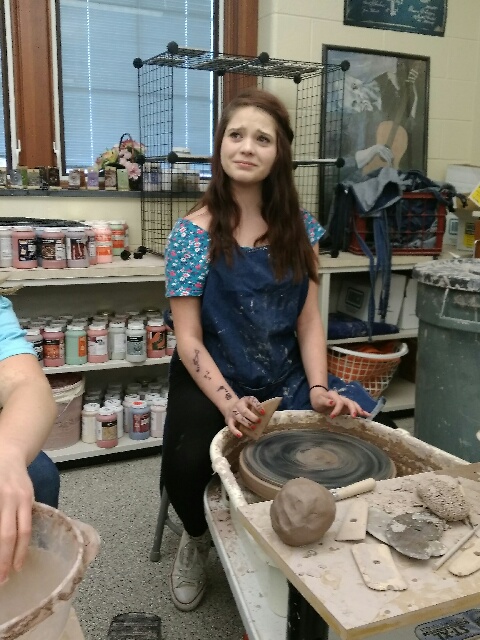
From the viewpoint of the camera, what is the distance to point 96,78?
267 cm

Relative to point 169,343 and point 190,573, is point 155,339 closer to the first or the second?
point 169,343

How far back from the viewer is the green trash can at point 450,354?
1955mm

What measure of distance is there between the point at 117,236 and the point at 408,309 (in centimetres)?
137

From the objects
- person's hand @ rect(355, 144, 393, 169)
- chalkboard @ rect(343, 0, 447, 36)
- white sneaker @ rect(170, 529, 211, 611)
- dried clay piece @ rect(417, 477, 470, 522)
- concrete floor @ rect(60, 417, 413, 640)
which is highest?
chalkboard @ rect(343, 0, 447, 36)

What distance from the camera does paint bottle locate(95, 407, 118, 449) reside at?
2.37 metres

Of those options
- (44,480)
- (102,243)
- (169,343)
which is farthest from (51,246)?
(44,480)

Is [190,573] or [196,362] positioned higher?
[196,362]

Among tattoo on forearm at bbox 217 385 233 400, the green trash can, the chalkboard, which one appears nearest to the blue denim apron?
tattoo on forearm at bbox 217 385 233 400

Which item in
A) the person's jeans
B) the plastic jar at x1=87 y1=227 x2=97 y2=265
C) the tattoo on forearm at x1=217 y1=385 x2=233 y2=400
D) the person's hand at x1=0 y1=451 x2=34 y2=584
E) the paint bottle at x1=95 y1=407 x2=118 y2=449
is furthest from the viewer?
the paint bottle at x1=95 y1=407 x2=118 y2=449

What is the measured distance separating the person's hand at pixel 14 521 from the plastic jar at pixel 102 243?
1.79 m

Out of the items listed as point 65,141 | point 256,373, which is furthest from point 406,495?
point 65,141

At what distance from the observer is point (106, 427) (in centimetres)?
238

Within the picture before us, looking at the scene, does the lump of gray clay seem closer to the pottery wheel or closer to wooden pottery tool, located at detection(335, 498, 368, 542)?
wooden pottery tool, located at detection(335, 498, 368, 542)

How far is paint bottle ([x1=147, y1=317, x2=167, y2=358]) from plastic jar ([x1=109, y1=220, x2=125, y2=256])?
1.10 feet
